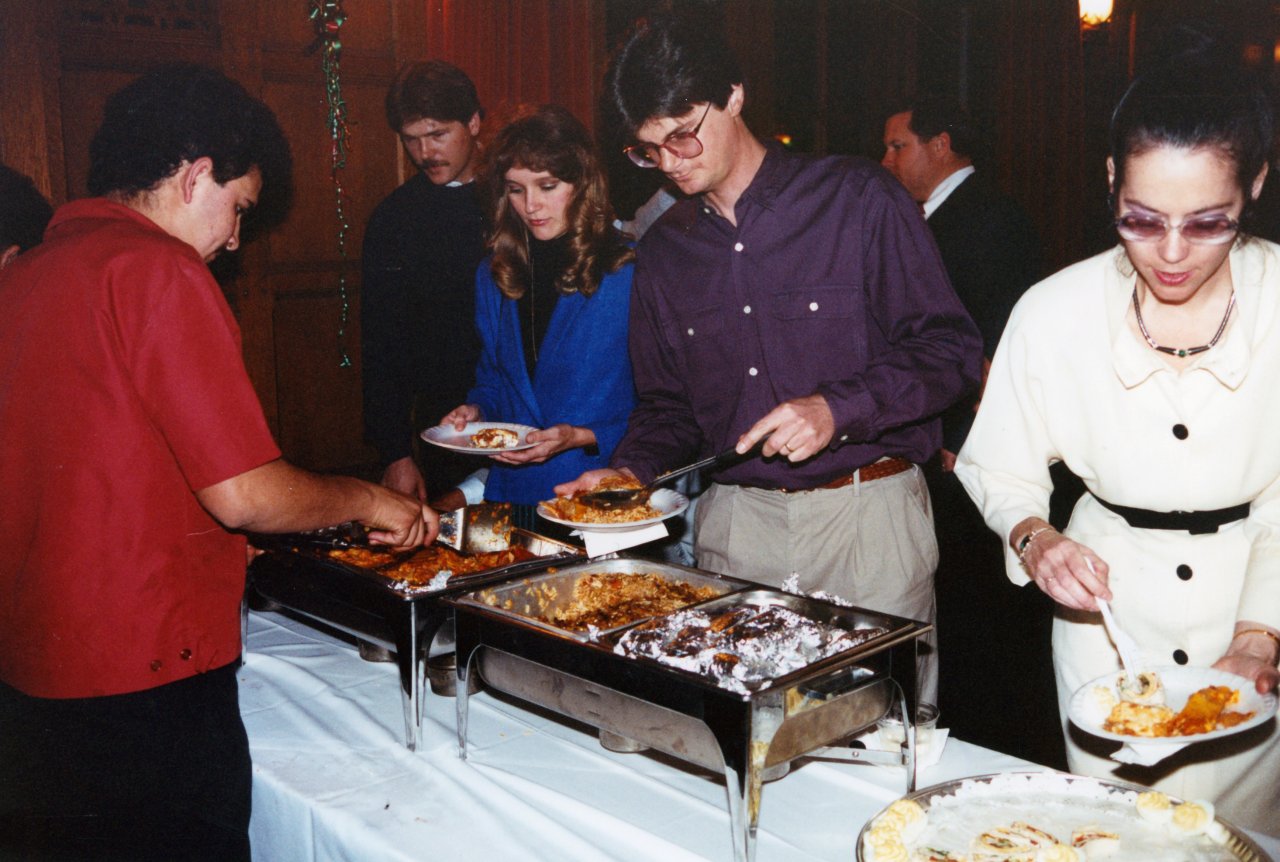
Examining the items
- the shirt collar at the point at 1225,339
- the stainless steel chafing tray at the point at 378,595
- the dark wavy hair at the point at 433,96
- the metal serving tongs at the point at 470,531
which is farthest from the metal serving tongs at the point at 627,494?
the dark wavy hair at the point at 433,96

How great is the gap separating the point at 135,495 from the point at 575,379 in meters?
1.38

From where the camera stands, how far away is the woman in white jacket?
1337 millimetres

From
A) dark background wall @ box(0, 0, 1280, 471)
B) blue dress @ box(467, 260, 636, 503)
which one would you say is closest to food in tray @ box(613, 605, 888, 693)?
dark background wall @ box(0, 0, 1280, 471)

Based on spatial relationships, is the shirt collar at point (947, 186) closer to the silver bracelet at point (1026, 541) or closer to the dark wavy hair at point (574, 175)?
the dark wavy hair at point (574, 175)

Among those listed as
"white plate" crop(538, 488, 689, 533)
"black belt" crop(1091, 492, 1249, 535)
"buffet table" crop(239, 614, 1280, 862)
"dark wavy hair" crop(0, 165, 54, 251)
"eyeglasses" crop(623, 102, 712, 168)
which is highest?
"eyeglasses" crop(623, 102, 712, 168)

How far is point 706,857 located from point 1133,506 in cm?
79

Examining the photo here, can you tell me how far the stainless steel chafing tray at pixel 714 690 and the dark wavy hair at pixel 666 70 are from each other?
0.92m

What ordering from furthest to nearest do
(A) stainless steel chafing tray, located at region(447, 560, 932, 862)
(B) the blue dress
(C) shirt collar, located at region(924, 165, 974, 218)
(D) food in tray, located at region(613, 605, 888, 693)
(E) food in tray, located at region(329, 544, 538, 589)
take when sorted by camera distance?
(C) shirt collar, located at region(924, 165, 974, 218)
(B) the blue dress
(E) food in tray, located at region(329, 544, 538, 589)
(D) food in tray, located at region(613, 605, 888, 693)
(A) stainless steel chafing tray, located at region(447, 560, 932, 862)

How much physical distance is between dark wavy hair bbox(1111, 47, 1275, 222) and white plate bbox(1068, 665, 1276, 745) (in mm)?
580

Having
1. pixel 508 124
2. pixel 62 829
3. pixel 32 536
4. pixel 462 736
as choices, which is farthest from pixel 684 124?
pixel 62 829

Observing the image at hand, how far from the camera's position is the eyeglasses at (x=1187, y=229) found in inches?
52.2

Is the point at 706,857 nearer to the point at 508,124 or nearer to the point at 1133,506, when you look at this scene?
the point at 1133,506

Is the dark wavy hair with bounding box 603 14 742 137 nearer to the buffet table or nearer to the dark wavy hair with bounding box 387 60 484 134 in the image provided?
the buffet table

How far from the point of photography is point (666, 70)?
1.96 m
